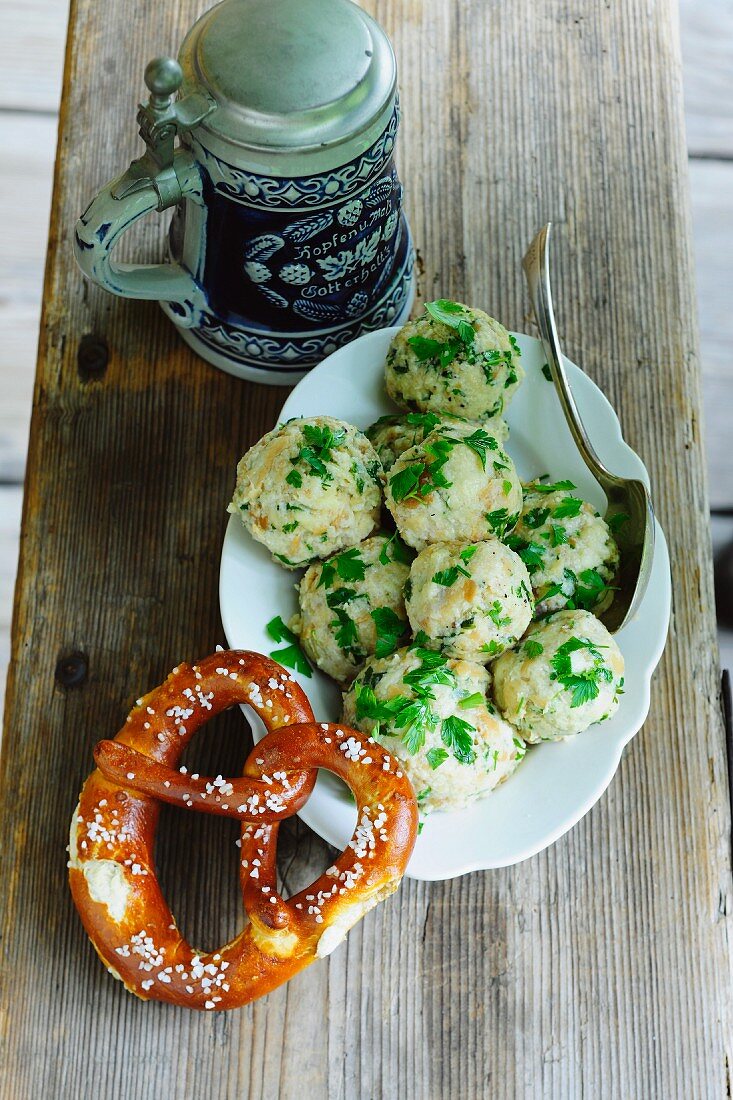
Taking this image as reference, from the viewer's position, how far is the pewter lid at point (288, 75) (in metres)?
0.78

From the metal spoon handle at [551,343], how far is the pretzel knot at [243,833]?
0.34 metres

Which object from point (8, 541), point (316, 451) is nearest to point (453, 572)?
point (316, 451)

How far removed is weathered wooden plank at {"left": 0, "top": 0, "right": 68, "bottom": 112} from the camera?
5.96ft

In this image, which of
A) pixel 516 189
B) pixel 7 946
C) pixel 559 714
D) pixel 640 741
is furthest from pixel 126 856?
pixel 516 189

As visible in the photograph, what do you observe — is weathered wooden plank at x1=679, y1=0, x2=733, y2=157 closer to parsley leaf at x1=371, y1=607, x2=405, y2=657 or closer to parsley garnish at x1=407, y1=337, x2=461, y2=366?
parsley garnish at x1=407, y1=337, x2=461, y2=366

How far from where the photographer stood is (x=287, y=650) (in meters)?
0.89

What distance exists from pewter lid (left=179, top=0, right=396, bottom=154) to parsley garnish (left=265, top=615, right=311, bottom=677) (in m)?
0.38

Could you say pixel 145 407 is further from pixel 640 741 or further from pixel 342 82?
pixel 640 741

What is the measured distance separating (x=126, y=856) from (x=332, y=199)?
0.55 meters

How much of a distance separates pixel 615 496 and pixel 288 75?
0.44m

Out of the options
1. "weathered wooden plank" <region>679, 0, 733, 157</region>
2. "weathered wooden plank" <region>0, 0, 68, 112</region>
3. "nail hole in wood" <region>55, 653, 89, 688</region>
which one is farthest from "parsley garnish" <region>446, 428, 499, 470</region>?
"weathered wooden plank" <region>0, 0, 68, 112</region>

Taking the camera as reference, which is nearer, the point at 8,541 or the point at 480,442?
the point at 480,442

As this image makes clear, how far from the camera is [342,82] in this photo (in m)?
0.79

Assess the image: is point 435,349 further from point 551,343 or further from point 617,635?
point 617,635
